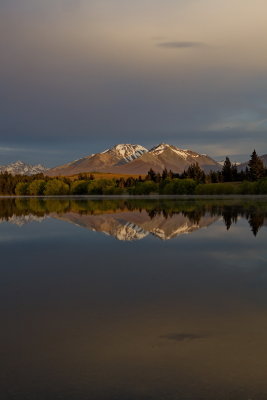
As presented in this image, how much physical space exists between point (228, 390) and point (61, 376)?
3.38 metres

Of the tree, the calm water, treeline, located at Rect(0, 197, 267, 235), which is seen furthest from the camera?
the tree

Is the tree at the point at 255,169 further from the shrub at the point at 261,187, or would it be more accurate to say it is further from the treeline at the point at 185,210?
the treeline at the point at 185,210

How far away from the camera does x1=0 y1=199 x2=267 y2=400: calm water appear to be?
8.56 meters

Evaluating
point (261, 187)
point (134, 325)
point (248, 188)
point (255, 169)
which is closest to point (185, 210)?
point (134, 325)

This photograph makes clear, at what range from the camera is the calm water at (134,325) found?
8562 mm

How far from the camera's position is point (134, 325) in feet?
39.5

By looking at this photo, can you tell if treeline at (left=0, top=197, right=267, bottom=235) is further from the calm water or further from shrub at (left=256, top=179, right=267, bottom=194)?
shrub at (left=256, top=179, right=267, bottom=194)

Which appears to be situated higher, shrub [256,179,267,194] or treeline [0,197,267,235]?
shrub [256,179,267,194]

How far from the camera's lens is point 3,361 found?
9.63 meters

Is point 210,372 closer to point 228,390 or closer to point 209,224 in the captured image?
point 228,390

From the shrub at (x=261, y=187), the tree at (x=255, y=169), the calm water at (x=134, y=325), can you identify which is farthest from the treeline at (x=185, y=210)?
the tree at (x=255, y=169)

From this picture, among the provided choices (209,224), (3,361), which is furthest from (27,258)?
(209,224)

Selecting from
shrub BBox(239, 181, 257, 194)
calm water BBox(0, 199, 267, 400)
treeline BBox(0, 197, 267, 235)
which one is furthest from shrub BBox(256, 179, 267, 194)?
calm water BBox(0, 199, 267, 400)

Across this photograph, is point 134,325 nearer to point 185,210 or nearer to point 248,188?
point 185,210
